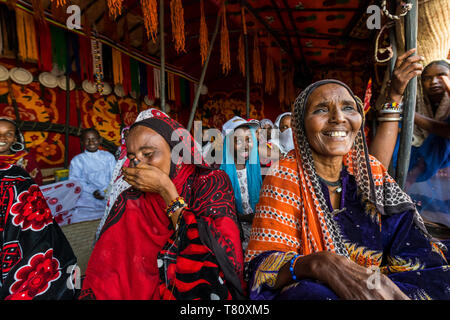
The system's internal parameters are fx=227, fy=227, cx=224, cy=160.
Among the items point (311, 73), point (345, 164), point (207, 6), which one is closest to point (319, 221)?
point (345, 164)

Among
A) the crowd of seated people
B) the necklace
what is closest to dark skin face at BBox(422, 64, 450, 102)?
the crowd of seated people

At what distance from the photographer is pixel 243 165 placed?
9.98ft

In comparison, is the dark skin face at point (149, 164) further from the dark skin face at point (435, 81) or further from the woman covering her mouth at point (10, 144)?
the dark skin face at point (435, 81)

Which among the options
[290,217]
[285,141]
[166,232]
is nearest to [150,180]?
[166,232]

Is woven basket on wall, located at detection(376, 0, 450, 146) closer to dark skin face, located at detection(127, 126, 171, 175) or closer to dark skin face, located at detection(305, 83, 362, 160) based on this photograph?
dark skin face, located at detection(305, 83, 362, 160)

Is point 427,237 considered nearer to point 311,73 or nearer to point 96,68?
point 96,68

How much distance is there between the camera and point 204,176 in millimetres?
1562

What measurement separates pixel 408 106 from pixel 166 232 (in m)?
1.56

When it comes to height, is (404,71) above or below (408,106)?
above

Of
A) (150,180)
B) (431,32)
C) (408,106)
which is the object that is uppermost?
(431,32)

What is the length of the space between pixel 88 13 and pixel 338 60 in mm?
6072

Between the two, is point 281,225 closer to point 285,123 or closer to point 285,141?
point 285,141

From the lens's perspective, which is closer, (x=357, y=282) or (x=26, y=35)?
(x=357, y=282)

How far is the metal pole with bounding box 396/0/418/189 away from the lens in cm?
116
